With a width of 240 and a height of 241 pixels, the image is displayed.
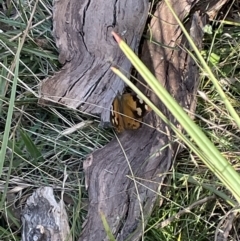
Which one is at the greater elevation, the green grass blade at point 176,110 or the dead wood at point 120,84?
the green grass blade at point 176,110

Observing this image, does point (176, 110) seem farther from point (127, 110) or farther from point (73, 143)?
point (73, 143)

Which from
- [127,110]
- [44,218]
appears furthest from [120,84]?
[44,218]

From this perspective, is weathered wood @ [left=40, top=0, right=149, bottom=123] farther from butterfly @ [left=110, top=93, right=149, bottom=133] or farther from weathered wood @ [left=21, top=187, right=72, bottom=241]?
weathered wood @ [left=21, top=187, right=72, bottom=241]

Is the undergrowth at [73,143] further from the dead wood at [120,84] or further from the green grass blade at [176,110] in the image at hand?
the green grass blade at [176,110]

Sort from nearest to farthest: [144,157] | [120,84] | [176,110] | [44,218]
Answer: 1. [176,110]
2. [44,218]
3. [144,157]
4. [120,84]

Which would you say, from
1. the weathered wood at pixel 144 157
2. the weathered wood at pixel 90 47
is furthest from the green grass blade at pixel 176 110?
the weathered wood at pixel 90 47
